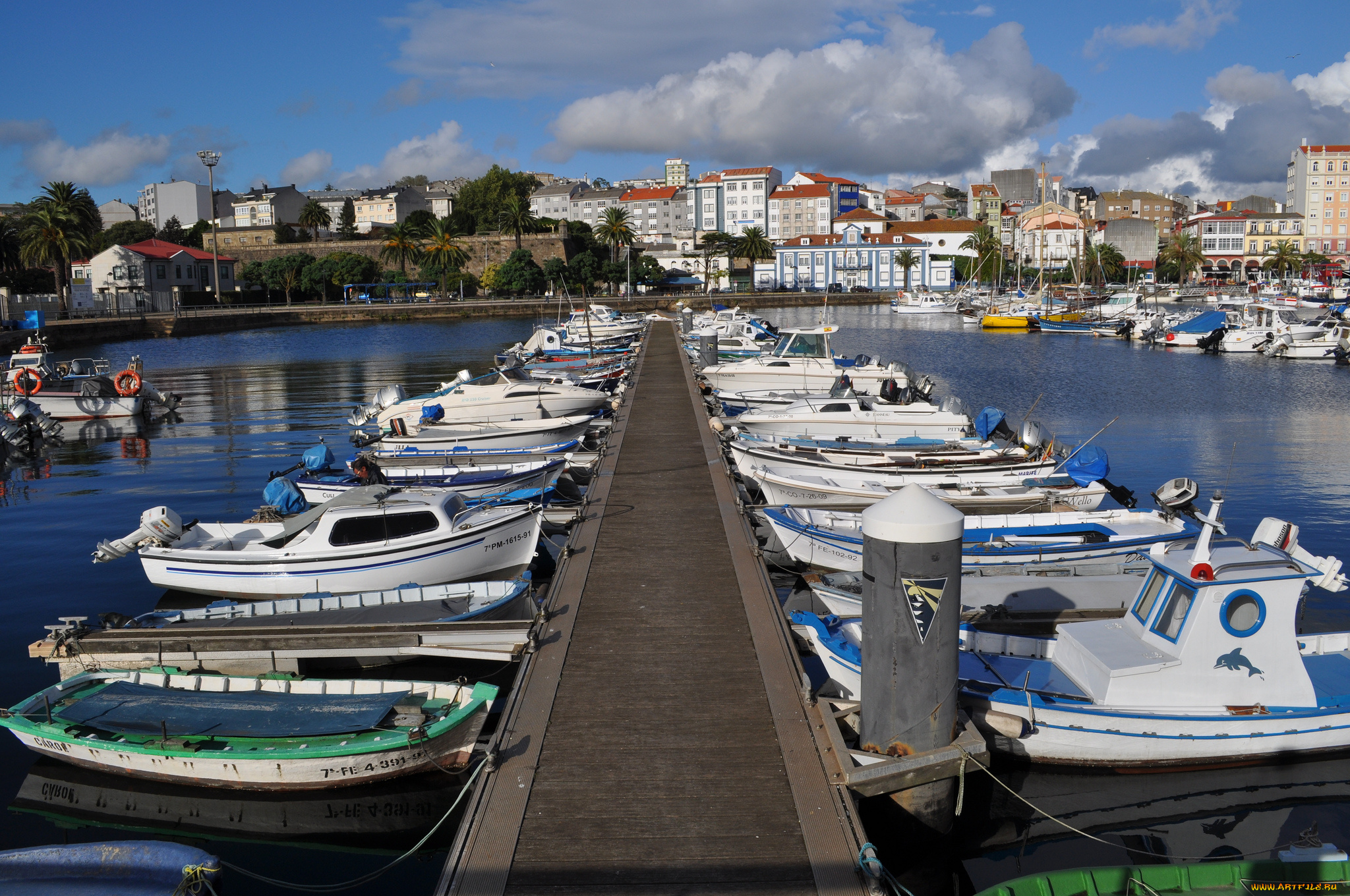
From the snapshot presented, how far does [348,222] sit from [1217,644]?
155 meters

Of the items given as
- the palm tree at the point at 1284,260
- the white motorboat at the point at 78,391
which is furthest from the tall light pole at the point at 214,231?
the palm tree at the point at 1284,260

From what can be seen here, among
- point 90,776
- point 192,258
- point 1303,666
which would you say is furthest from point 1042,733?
point 192,258

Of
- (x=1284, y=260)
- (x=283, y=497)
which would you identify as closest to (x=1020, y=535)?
(x=283, y=497)

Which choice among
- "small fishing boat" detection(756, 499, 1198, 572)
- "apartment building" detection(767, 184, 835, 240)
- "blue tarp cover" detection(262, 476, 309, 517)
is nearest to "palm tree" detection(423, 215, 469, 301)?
"apartment building" detection(767, 184, 835, 240)

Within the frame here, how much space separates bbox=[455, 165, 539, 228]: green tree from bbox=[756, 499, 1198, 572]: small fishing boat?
12435cm

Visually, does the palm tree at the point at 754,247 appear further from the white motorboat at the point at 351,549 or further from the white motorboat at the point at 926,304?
the white motorboat at the point at 351,549

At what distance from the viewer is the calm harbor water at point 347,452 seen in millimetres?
9172

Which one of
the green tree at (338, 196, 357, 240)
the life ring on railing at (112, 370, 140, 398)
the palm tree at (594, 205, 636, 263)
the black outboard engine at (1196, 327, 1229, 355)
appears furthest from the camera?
the green tree at (338, 196, 357, 240)

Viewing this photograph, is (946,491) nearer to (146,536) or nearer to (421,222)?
(146,536)

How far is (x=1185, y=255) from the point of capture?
123m

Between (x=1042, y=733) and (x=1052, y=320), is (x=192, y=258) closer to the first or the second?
(x=1052, y=320)

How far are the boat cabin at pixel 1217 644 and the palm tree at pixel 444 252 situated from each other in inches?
4336

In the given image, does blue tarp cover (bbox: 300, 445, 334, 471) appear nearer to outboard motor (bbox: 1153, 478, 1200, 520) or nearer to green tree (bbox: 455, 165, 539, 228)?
outboard motor (bbox: 1153, 478, 1200, 520)

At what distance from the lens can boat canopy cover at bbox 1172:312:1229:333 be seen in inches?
2446
